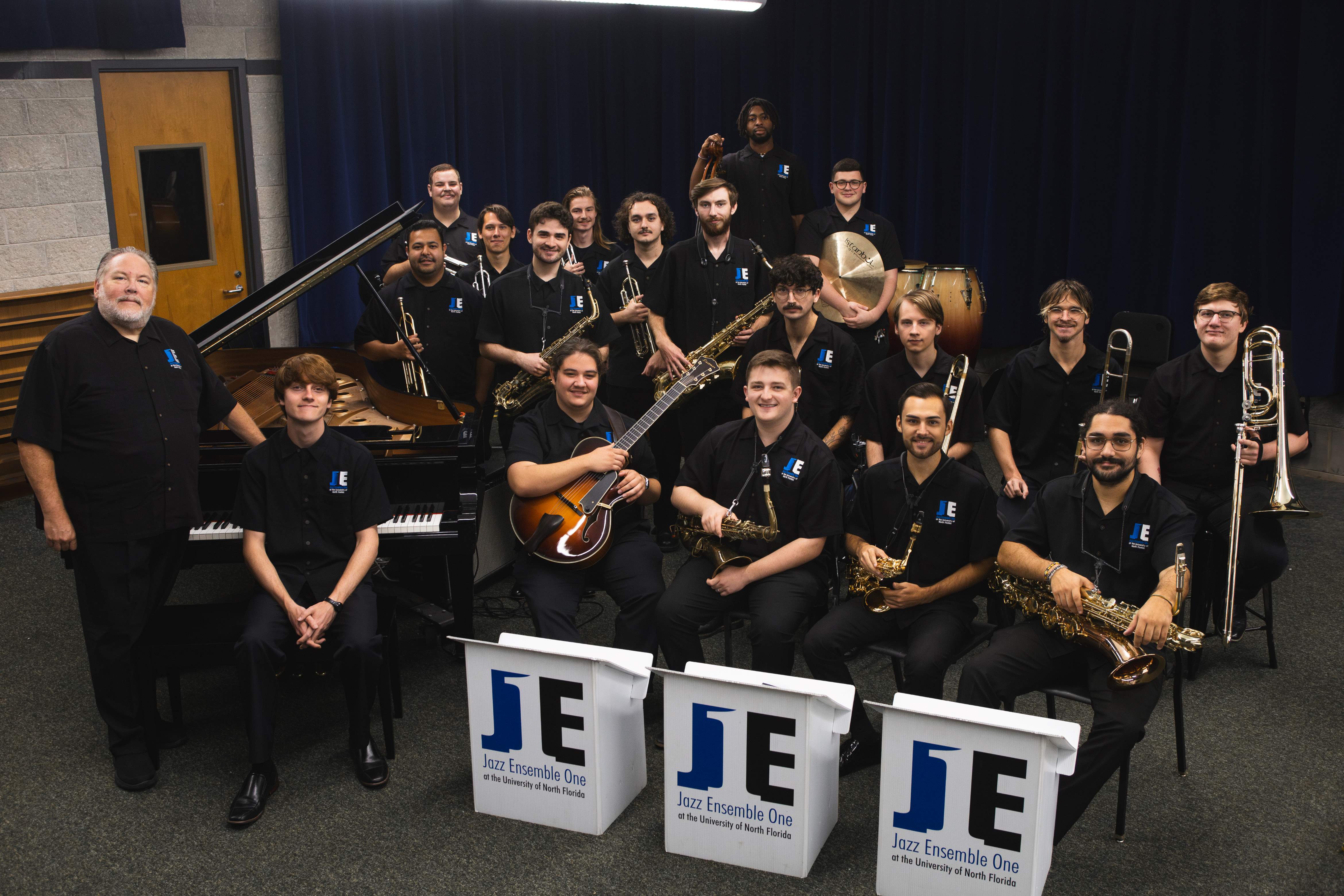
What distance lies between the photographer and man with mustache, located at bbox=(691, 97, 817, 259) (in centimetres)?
629

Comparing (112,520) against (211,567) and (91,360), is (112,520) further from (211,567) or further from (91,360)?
(211,567)

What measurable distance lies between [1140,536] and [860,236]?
296cm

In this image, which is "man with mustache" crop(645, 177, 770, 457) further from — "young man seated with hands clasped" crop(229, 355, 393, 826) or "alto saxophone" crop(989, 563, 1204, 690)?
"alto saxophone" crop(989, 563, 1204, 690)

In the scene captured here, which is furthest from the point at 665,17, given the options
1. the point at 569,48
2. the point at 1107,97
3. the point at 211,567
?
the point at 211,567

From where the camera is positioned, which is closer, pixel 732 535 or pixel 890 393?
pixel 732 535

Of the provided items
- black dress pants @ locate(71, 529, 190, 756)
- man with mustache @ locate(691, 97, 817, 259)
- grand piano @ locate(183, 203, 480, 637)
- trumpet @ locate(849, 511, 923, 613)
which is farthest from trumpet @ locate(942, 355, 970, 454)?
black dress pants @ locate(71, 529, 190, 756)

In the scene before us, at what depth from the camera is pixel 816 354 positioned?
15.0 ft

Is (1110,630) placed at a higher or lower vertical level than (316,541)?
lower

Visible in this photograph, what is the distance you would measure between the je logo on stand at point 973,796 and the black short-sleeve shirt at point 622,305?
2.86m

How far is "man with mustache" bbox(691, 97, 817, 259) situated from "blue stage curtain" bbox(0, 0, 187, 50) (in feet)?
10.6

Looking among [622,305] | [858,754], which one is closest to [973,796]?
[858,754]

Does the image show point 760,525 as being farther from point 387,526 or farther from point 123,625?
point 123,625

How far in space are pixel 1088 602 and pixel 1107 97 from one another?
4422mm

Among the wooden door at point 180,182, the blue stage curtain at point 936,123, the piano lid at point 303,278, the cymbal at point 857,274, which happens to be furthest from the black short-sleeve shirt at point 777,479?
the wooden door at point 180,182
